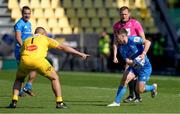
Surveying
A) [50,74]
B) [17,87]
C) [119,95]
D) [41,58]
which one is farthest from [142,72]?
[17,87]

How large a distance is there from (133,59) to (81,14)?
23.6 m

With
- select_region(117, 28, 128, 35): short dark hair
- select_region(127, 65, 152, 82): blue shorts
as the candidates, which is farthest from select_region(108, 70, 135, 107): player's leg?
select_region(117, 28, 128, 35): short dark hair

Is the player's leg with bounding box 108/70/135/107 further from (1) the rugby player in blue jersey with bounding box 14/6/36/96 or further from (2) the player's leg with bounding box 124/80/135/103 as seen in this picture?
(1) the rugby player in blue jersey with bounding box 14/6/36/96

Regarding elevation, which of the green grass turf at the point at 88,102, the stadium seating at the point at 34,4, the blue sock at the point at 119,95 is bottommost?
the green grass turf at the point at 88,102

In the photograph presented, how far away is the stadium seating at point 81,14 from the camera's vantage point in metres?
36.7

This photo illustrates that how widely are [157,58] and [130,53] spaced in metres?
19.1

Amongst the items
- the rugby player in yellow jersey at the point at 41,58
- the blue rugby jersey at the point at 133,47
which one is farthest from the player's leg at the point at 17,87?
the blue rugby jersey at the point at 133,47

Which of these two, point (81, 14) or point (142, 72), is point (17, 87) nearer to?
point (142, 72)

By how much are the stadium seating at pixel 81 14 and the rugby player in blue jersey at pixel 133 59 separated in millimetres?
22336

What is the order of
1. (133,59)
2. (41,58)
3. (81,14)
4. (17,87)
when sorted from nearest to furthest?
(41,58) < (17,87) < (133,59) < (81,14)

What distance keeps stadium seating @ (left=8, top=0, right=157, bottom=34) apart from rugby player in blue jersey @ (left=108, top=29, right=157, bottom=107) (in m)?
22.3

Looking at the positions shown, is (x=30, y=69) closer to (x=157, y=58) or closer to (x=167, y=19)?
(x=157, y=58)

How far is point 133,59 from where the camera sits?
14086mm

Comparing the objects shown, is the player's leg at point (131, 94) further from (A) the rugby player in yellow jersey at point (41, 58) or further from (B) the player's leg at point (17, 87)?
(B) the player's leg at point (17, 87)
